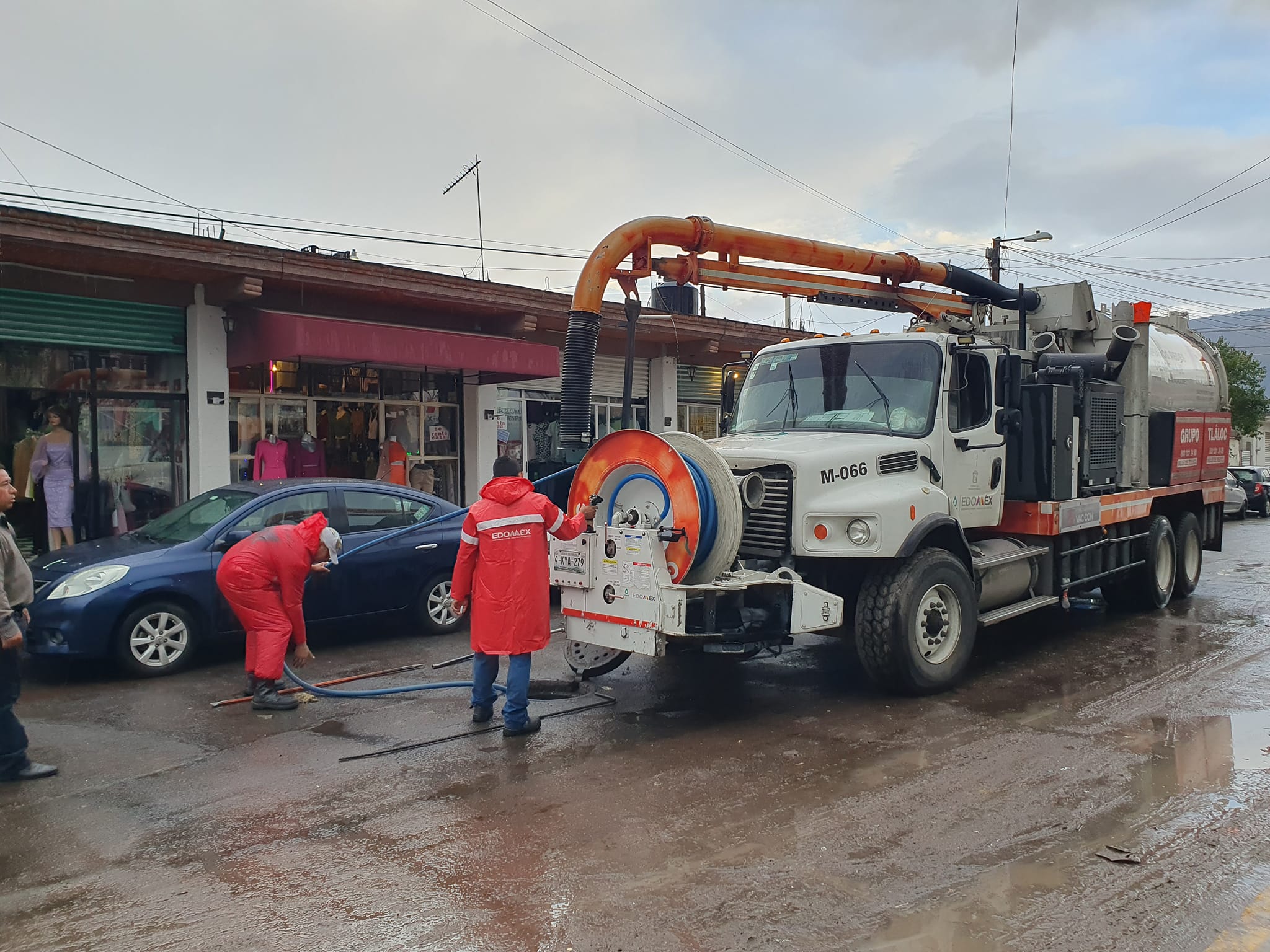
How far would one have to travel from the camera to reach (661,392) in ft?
67.2

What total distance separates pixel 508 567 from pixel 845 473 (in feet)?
7.89

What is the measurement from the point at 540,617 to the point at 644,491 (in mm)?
1089

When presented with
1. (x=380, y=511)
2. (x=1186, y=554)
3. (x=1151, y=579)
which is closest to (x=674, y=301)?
(x=380, y=511)

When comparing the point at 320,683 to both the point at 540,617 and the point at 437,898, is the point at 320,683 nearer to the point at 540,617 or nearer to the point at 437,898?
the point at 540,617

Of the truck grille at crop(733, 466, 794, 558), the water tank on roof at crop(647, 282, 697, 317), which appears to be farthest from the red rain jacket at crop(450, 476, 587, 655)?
the water tank on roof at crop(647, 282, 697, 317)

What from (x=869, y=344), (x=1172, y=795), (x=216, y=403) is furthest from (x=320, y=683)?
(x=216, y=403)

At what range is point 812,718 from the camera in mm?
6473

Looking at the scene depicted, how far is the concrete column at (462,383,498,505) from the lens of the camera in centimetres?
1661

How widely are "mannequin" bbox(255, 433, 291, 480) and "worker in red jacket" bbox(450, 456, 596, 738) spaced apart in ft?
26.9

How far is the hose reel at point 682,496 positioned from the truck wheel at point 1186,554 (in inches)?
274

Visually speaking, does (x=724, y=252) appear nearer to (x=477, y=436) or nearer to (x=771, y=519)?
(x=771, y=519)

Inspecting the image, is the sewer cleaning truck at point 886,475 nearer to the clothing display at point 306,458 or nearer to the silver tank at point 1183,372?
the silver tank at point 1183,372

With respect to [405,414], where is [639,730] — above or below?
below

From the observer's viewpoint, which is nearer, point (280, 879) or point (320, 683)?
point (280, 879)
